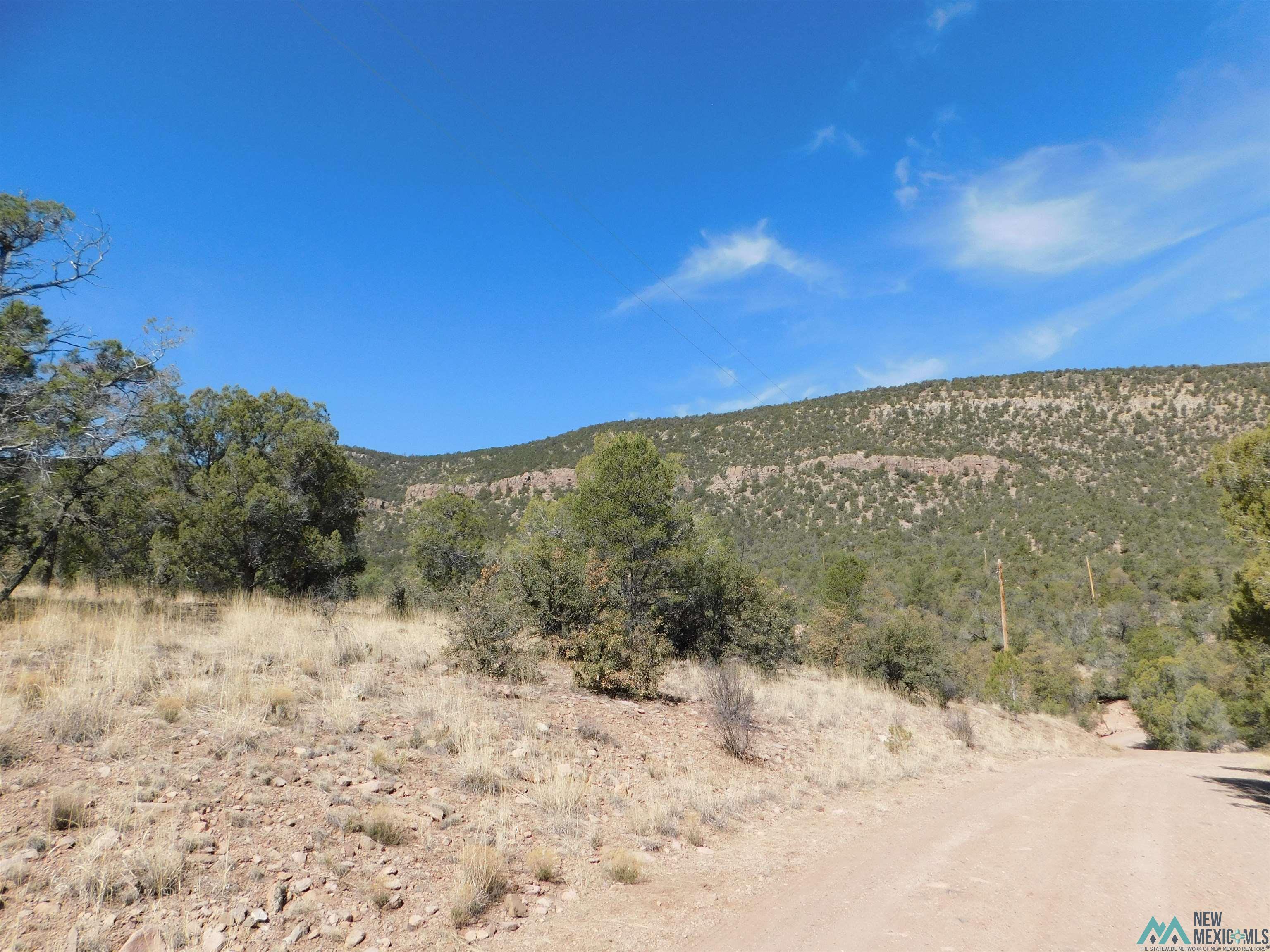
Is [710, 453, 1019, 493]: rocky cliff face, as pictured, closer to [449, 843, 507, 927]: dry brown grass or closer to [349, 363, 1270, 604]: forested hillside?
[349, 363, 1270, 604]: forested hillside

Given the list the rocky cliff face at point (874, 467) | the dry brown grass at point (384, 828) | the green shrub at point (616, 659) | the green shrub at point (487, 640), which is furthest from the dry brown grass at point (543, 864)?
the rocky cliff face at point (874, 467)

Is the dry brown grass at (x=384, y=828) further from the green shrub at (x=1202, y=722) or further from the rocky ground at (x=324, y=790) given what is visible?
the green shrub at (x=1202, y=722)

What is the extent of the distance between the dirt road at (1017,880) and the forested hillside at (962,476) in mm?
31326

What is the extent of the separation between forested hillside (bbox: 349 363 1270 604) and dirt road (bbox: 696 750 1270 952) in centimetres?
3133

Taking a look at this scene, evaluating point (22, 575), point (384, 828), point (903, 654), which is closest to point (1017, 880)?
point (384, 828)

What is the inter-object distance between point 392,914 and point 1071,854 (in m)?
7.10

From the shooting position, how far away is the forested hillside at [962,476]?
45875 mm

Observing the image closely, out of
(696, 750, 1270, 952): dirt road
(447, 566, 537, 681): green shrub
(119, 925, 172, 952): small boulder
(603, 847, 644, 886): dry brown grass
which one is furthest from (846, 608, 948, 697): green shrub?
(119, 925, 172, 952): small boulder

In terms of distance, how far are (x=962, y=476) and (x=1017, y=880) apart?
5646 centimetres

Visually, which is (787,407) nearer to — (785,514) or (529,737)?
(785,514)

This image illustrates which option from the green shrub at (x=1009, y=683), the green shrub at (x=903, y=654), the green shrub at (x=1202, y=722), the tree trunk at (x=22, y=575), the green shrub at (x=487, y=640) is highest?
the tree trunk at (x=22, y=575)

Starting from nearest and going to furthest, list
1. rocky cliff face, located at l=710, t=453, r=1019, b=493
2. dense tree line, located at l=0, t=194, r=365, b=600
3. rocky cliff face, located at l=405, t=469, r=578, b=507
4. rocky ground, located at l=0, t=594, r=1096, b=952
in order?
1. rocky ground, located at l=0, t=594, r=1096, b=952
2. dense tree line, located at l=0, t=194, r=365, b=600
3. rocky cliff face, located at l=710, t=453, r=1019, b=493
4. rocky cliff face, located at l=405, t=469, r=578, b=507

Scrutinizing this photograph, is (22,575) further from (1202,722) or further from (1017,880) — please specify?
(1202,722)

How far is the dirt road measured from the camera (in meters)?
4.99
